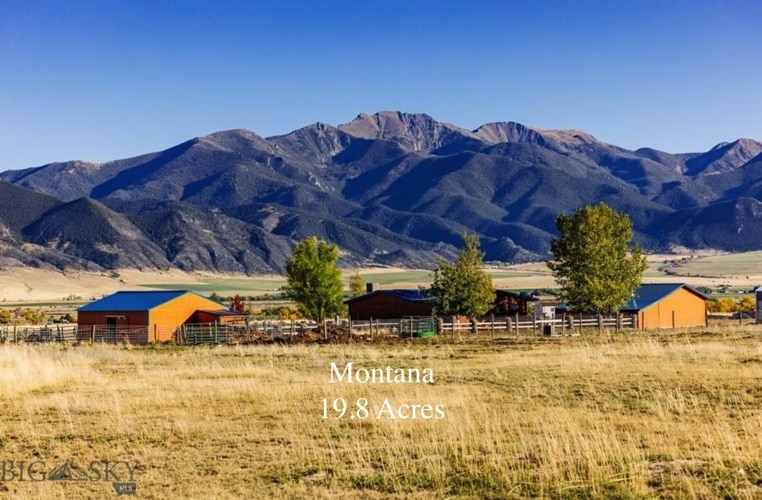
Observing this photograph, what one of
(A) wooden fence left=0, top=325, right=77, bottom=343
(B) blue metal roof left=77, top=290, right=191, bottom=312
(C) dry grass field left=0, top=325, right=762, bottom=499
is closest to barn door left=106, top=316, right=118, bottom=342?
(B) blue metal roof left=77, top=290, right=191, bottom=312

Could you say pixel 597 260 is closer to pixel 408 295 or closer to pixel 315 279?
pixel 408 295

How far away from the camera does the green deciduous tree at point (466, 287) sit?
202 feet

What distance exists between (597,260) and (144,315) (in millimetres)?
31225

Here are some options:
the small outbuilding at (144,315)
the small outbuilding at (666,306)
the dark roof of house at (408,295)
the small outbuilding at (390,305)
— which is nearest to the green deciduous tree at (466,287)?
the small outbuilding at (390,305)

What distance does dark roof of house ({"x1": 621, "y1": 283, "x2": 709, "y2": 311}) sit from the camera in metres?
63.7

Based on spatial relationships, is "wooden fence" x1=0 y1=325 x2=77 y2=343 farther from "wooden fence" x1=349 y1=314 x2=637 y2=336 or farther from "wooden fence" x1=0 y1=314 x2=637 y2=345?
"wooden fence" x1=349 y1=314 x2=637 y2=336

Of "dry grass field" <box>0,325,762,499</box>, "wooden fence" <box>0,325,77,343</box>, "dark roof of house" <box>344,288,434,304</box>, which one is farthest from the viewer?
"dark roof of house" <box>344,288,434,304</box>

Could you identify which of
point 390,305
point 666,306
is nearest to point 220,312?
point 390,305

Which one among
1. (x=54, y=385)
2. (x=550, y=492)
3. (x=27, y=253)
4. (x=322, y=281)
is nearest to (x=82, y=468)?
(x=550, y=492)

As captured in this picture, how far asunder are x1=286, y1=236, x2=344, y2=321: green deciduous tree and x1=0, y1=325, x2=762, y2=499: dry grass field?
36498mm

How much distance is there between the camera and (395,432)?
628 inches

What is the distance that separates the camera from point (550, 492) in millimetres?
11648

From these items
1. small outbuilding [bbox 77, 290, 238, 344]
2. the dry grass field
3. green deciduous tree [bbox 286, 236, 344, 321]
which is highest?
green deciduous tree [bbox 286, 236, 344, 321]

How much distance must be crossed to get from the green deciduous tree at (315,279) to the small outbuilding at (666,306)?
21217 millimetres
